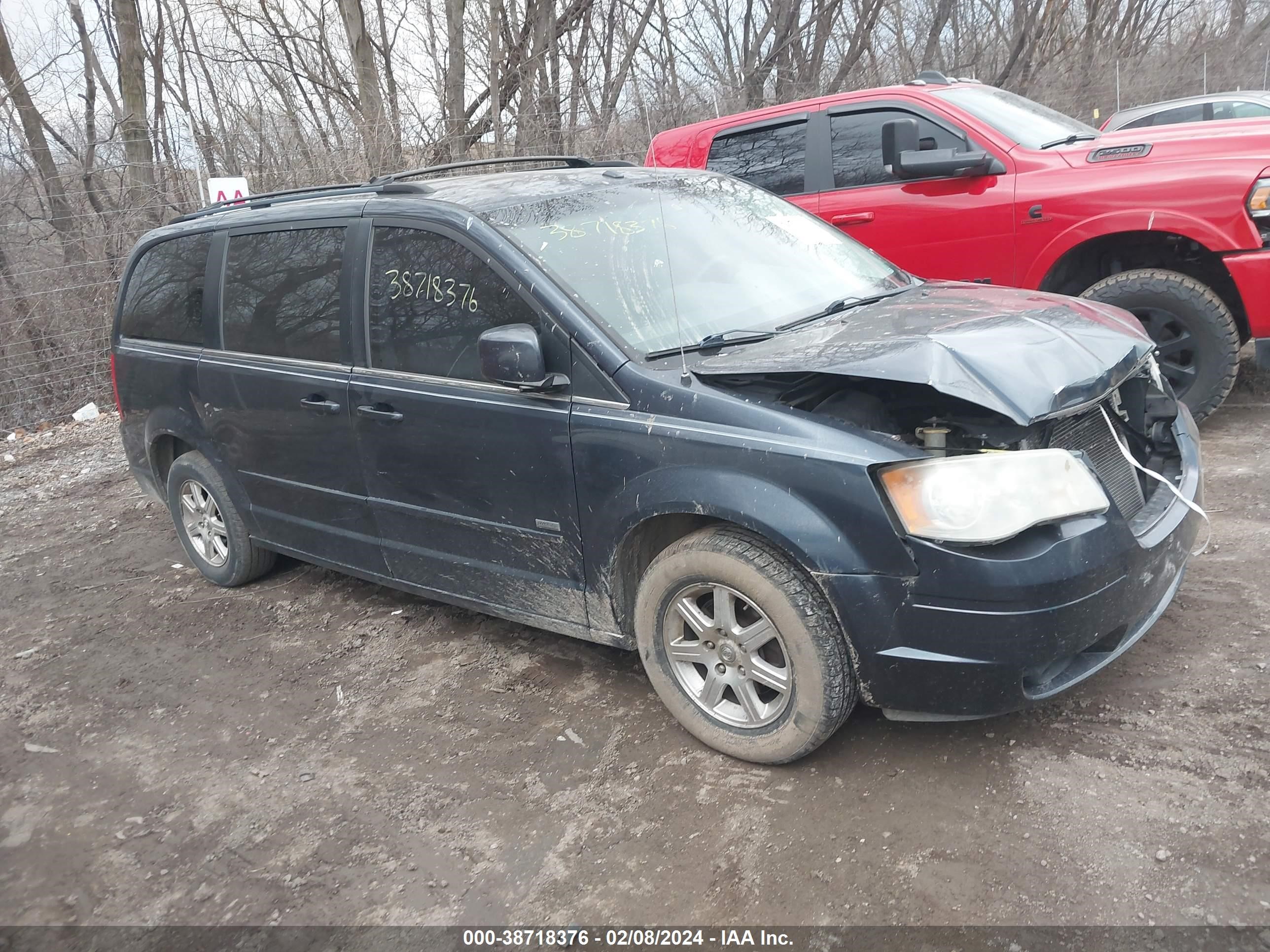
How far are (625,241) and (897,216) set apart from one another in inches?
120

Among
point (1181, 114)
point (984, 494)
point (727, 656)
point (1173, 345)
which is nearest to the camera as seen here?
point (984, 494)

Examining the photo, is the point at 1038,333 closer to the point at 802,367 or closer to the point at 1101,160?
the point at 802,367

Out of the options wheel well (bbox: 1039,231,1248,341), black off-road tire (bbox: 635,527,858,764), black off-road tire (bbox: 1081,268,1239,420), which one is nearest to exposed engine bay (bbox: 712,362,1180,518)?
black off-road tire (bbox: 635,527,858,764)

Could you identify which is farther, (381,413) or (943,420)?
(381,413)

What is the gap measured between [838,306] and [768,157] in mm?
3319

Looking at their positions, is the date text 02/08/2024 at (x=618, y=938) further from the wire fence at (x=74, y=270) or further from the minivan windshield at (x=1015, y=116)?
the wire fence at (x=74, y=270)

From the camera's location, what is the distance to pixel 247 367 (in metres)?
4.34

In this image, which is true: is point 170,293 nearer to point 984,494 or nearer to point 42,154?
point 984,494

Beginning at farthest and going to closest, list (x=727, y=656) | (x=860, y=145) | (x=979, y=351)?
(x=860, y=145)
(x=727, y=656)
(x=979, y=351)

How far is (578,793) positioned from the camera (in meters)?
3.08

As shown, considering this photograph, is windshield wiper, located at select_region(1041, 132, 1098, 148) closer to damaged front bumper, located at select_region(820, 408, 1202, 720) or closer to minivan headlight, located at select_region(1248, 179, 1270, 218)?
minivan headlight, located at select_region(1248, 179, 1270, 218)

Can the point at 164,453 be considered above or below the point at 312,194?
below

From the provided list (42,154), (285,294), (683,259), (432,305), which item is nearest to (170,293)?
(285,294)

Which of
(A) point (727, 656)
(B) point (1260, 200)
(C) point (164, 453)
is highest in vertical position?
(B) point (1260, 200)
